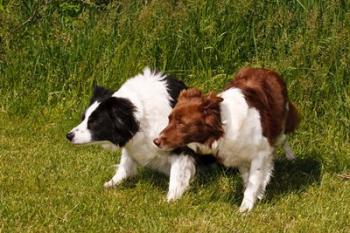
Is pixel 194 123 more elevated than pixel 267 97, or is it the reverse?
pixel 194 123

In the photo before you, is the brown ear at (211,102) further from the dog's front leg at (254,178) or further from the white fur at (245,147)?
the dog's front leg at (254,178)

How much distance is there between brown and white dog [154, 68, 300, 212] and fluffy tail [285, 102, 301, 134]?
0.52 feet

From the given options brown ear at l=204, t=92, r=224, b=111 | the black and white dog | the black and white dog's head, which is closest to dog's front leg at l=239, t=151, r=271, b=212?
the black and white dog

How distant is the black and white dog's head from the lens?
17.8 feet

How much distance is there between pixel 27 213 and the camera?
5.02 metres

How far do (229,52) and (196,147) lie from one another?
2.66 meters

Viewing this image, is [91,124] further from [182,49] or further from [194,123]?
[182,49]

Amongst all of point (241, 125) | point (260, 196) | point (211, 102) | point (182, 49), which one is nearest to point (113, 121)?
point (211, 102)

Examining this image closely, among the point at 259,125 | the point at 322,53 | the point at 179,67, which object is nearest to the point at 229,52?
the point at 179,67

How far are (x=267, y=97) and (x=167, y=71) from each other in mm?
2150

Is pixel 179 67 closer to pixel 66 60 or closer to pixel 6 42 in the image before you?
pixel 66 60

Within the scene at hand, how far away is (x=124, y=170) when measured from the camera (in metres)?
5.97

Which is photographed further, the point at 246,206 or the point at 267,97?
the point at 267,97

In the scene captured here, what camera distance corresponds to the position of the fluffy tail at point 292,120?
20.3 feet
